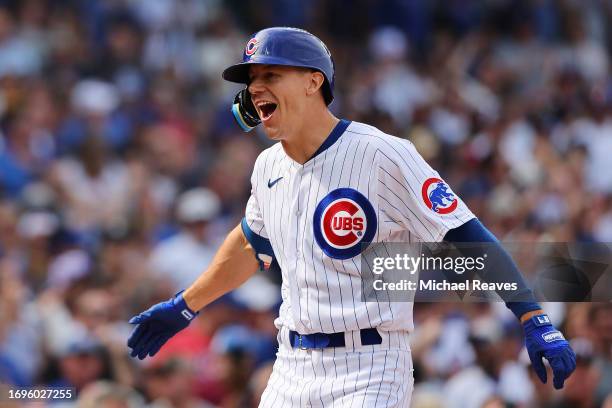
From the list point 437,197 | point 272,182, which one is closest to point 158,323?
point 272,182

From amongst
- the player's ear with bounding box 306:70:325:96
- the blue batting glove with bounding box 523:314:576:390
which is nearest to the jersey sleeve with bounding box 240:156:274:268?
the player's ear with bounding box 306:70:325:96

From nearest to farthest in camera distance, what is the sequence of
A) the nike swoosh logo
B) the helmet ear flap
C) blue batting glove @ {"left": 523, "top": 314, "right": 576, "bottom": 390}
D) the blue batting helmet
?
blue batting glove @ {"left": 523, "top": 314, "right": 576, "bottom": 390}
the blue batting helmet
the nike swoosh logo
the helmet ear flap

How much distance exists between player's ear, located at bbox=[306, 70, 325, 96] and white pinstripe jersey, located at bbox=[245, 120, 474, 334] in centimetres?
18

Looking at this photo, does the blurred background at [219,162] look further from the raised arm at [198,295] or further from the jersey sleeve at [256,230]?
the jersey sleeve at [256,230]

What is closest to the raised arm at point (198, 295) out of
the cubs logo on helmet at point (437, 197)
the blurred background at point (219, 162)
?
the cubs logo on helmet at point (437, 197)

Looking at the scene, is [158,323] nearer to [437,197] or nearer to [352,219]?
[352,219]

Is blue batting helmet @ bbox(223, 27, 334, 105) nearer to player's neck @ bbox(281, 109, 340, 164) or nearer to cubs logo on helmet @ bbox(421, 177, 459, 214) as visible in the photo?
player's neck @ bbox(281, 109, 340, 164)

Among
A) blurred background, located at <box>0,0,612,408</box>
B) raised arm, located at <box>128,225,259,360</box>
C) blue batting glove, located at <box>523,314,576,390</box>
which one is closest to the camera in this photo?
blue batting glove, located at <box>523,314,576,390</box>

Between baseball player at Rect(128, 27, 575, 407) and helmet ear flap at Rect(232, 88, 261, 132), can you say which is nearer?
baseball player at Rect(128, 27, 575, 407)

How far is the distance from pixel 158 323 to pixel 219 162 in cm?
542

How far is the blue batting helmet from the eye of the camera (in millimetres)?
4258

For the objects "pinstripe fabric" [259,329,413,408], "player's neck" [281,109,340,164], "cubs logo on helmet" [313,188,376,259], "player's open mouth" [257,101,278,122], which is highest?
"player's open mouth" [257,101,278,122]

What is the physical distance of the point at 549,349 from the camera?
4.02 m

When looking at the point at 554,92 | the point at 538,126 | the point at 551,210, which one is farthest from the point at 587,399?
the point at 554,92
